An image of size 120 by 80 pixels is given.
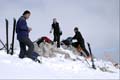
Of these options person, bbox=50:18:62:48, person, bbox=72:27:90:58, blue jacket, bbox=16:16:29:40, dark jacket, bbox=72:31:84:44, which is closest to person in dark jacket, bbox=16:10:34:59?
blue jacket, bbox=16:16:29:40

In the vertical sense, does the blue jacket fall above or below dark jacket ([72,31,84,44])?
above

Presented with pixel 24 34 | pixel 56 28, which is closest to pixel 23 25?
pixel 24 34

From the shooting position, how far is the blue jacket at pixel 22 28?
12984 mm

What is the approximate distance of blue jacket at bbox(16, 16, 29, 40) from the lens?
1298 cm

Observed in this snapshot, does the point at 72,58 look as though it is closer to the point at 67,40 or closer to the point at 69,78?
the point at 67,40

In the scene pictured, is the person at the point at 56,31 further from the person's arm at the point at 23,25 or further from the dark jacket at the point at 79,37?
the person's arm at the point at 23,25

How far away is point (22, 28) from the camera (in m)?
13.0

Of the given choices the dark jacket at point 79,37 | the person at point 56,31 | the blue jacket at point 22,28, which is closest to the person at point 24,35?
the blue jacket at point 22,28

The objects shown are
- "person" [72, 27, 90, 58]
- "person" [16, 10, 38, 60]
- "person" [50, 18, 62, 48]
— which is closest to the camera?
"person" [16, 10, 38, 60]

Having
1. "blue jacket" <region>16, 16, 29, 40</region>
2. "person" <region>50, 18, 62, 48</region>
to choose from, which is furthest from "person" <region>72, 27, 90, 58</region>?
"blue jacket" <region>16, 16, 29, 40</region>

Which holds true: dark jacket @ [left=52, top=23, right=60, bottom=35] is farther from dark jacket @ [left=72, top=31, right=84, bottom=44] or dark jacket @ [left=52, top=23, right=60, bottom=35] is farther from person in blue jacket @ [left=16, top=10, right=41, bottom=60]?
person in blue jacket @ [left=16, top=10, right=41, bottom=60]

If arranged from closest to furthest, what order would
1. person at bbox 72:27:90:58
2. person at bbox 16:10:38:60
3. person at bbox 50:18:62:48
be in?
person at bbox 16:10:38:60 → person at bbox 72:27:90:58 → person at bbox 50:18:62:48

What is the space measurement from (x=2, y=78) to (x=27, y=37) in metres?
5.15

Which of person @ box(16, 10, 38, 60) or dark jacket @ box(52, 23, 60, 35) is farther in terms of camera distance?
dark jacket @ box(52, 23, 60, 35)
